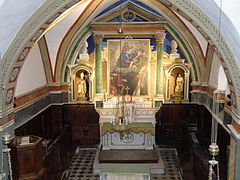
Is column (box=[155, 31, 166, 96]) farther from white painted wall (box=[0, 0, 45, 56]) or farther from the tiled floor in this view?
white painted wall (box=[0, 0, 45, 56])

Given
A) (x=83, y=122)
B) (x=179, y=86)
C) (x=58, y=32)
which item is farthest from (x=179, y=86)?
(x=58, y=32)

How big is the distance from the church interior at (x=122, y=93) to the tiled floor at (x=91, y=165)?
3cm

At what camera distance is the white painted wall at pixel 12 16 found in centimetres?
564

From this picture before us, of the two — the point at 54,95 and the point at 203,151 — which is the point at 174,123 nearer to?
the point at 203,151

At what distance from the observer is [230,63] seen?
5.95 meters

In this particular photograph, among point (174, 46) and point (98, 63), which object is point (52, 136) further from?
point (174, 46)

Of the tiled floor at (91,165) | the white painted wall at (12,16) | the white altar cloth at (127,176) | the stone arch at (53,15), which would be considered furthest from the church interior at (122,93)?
the white painted wall at (12,16)

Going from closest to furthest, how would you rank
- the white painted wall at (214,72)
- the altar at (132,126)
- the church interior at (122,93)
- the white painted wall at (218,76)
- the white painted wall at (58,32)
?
the church interior at (122,93) < the white painted wall at (218,76) < the white painted wall at (214,72) < the white painted wall at (58,32) < the altar at (132,126)

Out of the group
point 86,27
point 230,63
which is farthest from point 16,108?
point 230,63

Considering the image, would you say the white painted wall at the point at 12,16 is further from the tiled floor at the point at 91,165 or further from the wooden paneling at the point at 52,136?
the tiled floor at the point at 91,165

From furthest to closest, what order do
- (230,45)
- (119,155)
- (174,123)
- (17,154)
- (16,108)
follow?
(174,123), (119,155), (16,108), (17,154), (230,45)

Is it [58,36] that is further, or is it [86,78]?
[86,78]

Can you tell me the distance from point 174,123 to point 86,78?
12.7 feet

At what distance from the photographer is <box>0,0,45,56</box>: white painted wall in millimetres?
5645
